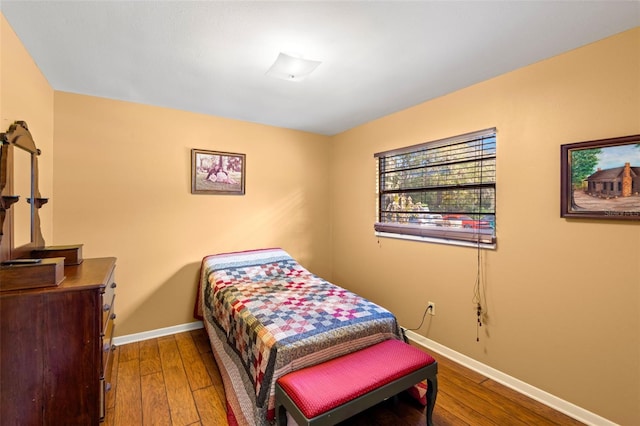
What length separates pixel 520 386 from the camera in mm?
2027

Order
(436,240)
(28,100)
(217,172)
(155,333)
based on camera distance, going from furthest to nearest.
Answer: (217,172) → (155,333) → (436,240) → (28,100)

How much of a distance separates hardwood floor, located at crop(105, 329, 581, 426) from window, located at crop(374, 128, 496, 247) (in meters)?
1.08

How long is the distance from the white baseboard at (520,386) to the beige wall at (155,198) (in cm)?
202

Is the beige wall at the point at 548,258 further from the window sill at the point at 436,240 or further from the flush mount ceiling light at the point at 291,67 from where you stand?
the flush mount ceiling light at the point at 291,67

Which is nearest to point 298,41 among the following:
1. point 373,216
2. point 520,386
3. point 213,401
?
point 373,216

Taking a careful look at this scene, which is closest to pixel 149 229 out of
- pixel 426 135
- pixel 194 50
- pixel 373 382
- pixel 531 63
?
pixel 194 50

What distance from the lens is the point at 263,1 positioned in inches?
54.8

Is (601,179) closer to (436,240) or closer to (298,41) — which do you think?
(436,240)

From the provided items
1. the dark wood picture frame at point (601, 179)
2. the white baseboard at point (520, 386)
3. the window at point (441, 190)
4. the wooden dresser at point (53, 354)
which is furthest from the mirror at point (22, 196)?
the dark wood picture frame at point (601, 179)

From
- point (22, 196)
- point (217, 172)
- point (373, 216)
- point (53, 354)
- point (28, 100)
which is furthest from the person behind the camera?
point (373, 216)

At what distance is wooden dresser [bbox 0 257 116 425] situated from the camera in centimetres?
128

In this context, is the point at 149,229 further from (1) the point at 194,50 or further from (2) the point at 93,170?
(1) the point at 194,50

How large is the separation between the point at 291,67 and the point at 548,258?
2182 mm

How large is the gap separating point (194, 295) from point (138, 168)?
143 cm
